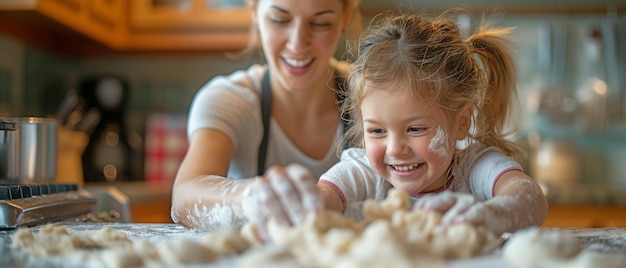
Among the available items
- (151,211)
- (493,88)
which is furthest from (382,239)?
(151,211)

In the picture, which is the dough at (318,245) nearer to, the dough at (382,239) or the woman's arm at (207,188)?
the dough at (382,239)

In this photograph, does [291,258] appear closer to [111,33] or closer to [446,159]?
[446,159]

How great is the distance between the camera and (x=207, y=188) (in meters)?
1.04

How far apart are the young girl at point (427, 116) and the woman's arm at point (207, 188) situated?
14 centimetres

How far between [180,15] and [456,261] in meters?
2.37

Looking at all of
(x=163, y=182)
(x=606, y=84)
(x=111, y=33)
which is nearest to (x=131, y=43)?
(x=111, y=33)

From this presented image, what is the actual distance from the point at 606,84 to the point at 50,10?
2256mm

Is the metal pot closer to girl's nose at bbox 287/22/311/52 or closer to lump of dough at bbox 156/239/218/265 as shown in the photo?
girl's nose at bbox 287/22/311/52

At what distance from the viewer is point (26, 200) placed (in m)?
1.07

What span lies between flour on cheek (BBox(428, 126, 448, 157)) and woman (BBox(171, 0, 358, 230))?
1.01 feet

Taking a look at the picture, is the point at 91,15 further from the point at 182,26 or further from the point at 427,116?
the point at 427,116

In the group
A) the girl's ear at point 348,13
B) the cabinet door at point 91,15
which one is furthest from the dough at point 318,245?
the cabinet door at point 91,15

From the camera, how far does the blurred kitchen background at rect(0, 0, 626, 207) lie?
Answer: 9.31 feet

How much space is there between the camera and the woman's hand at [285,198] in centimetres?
73
